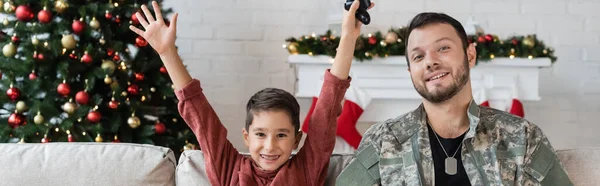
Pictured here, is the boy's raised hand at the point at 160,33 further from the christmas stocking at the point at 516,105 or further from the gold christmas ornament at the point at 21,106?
the christmas stocking at the point at 516,105

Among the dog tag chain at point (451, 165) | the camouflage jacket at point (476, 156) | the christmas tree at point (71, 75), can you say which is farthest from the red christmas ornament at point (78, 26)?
the dog tag chain at point (451, 165)

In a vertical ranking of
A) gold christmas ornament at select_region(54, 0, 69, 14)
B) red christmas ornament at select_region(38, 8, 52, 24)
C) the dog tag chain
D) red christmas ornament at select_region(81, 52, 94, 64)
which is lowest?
the dog tag chain

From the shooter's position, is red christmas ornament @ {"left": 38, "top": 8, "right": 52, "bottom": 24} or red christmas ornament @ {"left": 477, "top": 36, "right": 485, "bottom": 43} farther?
red christmas ornament @ {"left": 477, "top": 36, "right": 485, "bottom": 43}

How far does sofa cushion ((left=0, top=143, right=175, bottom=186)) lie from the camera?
1.72 m

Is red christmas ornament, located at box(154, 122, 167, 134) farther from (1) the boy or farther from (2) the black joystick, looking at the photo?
(2) the black joystick

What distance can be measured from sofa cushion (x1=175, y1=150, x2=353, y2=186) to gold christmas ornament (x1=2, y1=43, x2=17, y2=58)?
3.80 feet

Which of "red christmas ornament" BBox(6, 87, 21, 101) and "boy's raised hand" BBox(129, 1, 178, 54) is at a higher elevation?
"boy's raised hand" BBox(129, 1, 178, 54)

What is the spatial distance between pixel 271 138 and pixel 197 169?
0.84 feet

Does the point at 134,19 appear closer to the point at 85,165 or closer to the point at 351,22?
the point at 85,165

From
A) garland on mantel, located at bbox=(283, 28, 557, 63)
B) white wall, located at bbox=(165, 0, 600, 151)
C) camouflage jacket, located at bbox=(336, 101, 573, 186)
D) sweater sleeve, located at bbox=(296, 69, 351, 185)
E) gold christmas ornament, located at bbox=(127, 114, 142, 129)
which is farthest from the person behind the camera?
white wall, located at bbox=(165, 0, 600, 151)

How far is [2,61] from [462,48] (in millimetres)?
1854

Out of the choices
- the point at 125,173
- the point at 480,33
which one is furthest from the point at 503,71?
the point at 125,173

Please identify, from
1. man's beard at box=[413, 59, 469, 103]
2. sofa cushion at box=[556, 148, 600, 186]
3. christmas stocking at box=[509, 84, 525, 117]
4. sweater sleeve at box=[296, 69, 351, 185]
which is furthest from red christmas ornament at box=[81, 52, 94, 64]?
christmas stocking at box=[509, 84, 525, 117]

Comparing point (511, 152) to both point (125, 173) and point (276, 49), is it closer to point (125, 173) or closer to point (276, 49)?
point (125, 173)
